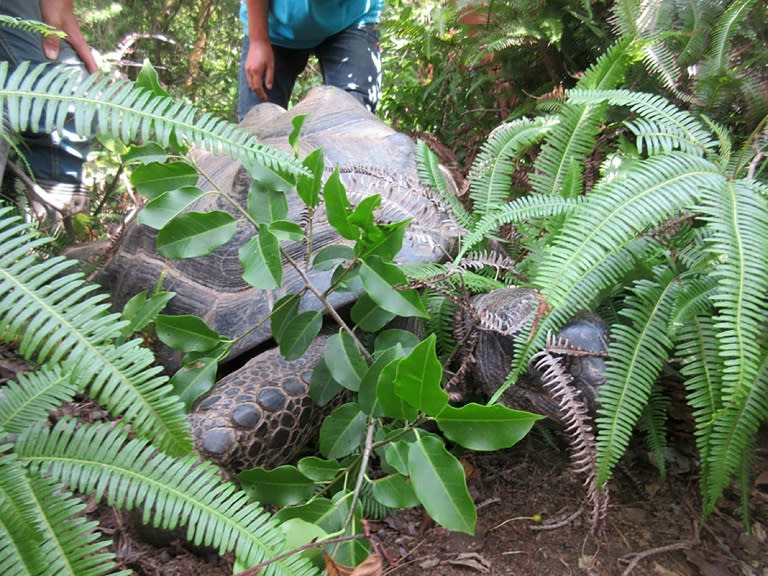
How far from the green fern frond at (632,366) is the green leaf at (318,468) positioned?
0.61 m

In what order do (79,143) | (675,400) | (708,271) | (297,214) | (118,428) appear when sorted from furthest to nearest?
1. (79,143)
2. (297,214)
3. (675,400)
4. (708,271)
5. (118,428)

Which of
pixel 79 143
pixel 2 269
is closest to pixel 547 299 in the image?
pixel 2 269

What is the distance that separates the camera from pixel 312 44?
319 centimetres

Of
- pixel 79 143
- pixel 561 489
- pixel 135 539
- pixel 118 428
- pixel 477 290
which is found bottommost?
pixel 561 489

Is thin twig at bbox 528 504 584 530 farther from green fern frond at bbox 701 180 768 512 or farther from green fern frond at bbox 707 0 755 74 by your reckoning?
green fern frond at bbox 707 0 755 74

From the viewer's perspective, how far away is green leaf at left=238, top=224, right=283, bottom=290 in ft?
3.78

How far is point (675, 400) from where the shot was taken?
162cm

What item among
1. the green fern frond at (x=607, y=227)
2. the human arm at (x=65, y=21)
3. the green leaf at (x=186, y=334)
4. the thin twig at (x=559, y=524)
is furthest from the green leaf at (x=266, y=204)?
the human arm at (x=65, y=21)

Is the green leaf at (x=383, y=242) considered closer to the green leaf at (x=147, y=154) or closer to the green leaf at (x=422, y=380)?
the green leaf at (x=422, y=380)

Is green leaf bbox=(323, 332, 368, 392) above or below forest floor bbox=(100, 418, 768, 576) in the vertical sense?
above

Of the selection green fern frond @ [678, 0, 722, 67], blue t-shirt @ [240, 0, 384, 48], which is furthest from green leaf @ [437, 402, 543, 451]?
blue t-shirt @ [240, 0, 384, 48]

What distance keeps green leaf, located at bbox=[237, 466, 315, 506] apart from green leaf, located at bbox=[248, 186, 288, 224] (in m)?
0.58

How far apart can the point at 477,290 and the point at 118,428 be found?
1.13 meters

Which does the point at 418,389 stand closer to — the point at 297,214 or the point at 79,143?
the point at 297,214
